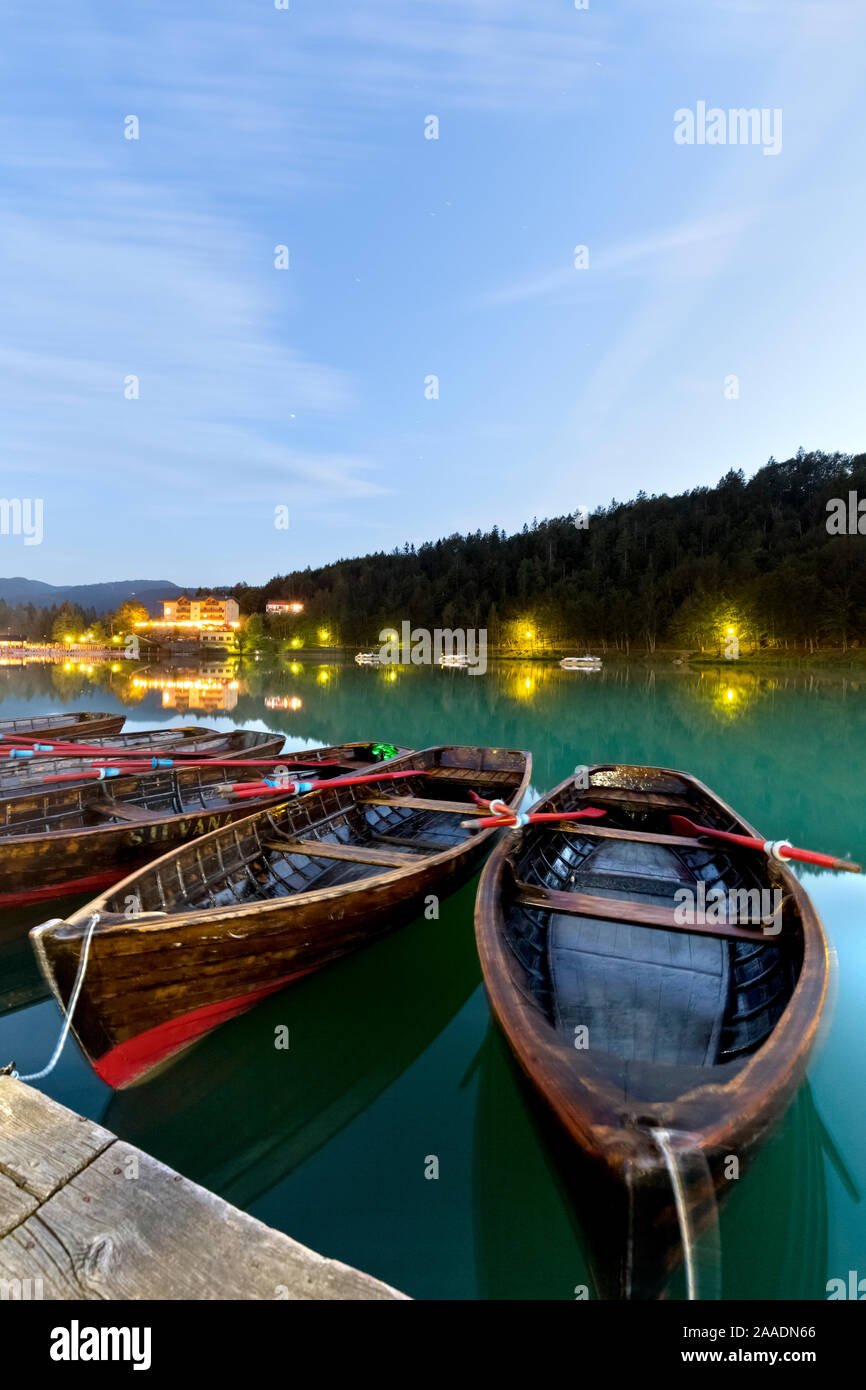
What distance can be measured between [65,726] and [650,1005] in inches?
728

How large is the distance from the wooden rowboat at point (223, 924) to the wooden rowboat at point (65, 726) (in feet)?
33.6

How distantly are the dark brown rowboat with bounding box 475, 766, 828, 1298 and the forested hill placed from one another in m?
72.0

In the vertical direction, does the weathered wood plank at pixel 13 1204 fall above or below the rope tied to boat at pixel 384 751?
below

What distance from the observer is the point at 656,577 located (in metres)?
99.9

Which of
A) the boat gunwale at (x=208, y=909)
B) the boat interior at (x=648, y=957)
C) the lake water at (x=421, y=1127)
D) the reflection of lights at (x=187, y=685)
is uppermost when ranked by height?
the reflection of lights at (x=187, y=685)

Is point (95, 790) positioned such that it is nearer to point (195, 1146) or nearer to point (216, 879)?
point (216, 879)

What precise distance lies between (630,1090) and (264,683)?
64.6 m

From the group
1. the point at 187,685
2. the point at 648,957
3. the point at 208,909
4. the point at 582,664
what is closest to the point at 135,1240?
the point at 208,909

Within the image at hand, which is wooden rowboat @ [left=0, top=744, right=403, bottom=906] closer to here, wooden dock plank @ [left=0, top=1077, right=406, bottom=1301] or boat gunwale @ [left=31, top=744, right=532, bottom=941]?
boat gunwale @ [left=31, top=744, right=532, bottom=941]

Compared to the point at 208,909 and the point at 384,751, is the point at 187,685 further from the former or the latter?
the point at 208,909

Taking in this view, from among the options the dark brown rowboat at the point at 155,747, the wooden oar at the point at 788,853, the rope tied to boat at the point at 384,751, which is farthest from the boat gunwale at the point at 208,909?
the rope tied to boat at the point at 384,751

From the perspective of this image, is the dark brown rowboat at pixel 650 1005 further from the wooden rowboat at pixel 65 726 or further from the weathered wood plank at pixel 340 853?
the wooden rowboat at pixel 65 726

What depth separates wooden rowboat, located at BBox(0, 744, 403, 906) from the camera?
315 inches

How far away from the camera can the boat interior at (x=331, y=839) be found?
258 inches
